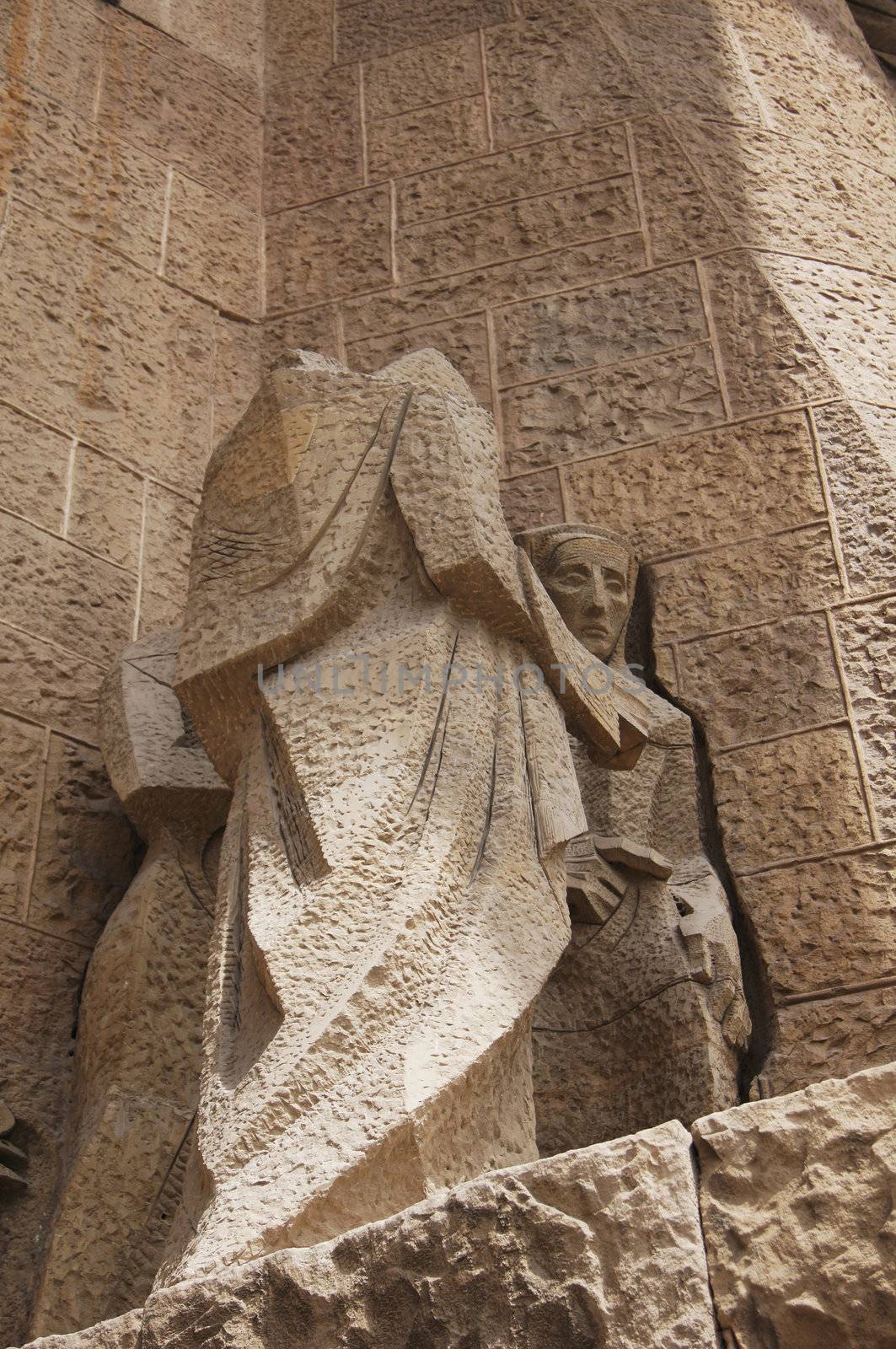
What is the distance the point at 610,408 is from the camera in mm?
5055

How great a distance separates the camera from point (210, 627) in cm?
334

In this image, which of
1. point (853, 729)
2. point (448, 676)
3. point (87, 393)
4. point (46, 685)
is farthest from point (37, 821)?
point (853, 729)

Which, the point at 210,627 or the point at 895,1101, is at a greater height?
the point at 210,627

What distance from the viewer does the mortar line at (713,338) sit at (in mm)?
4941

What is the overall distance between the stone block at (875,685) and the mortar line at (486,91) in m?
2.22

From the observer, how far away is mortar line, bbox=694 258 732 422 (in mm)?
4941

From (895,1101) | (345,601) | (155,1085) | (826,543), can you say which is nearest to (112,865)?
(155,1085)

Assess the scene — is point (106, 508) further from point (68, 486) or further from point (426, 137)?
point (426, 137)

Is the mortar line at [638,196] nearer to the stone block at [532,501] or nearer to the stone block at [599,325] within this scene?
the stone block at [599,325]

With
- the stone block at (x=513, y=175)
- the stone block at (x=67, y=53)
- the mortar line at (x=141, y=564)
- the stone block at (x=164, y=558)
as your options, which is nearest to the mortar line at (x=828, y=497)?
the stone block at (x=513, y=175)

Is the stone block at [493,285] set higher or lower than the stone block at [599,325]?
higher

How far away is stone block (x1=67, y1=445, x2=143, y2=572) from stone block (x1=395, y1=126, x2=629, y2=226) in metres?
1.48

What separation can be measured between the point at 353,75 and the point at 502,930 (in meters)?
4.11

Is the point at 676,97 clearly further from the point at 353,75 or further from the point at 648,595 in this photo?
the point at 648,595
